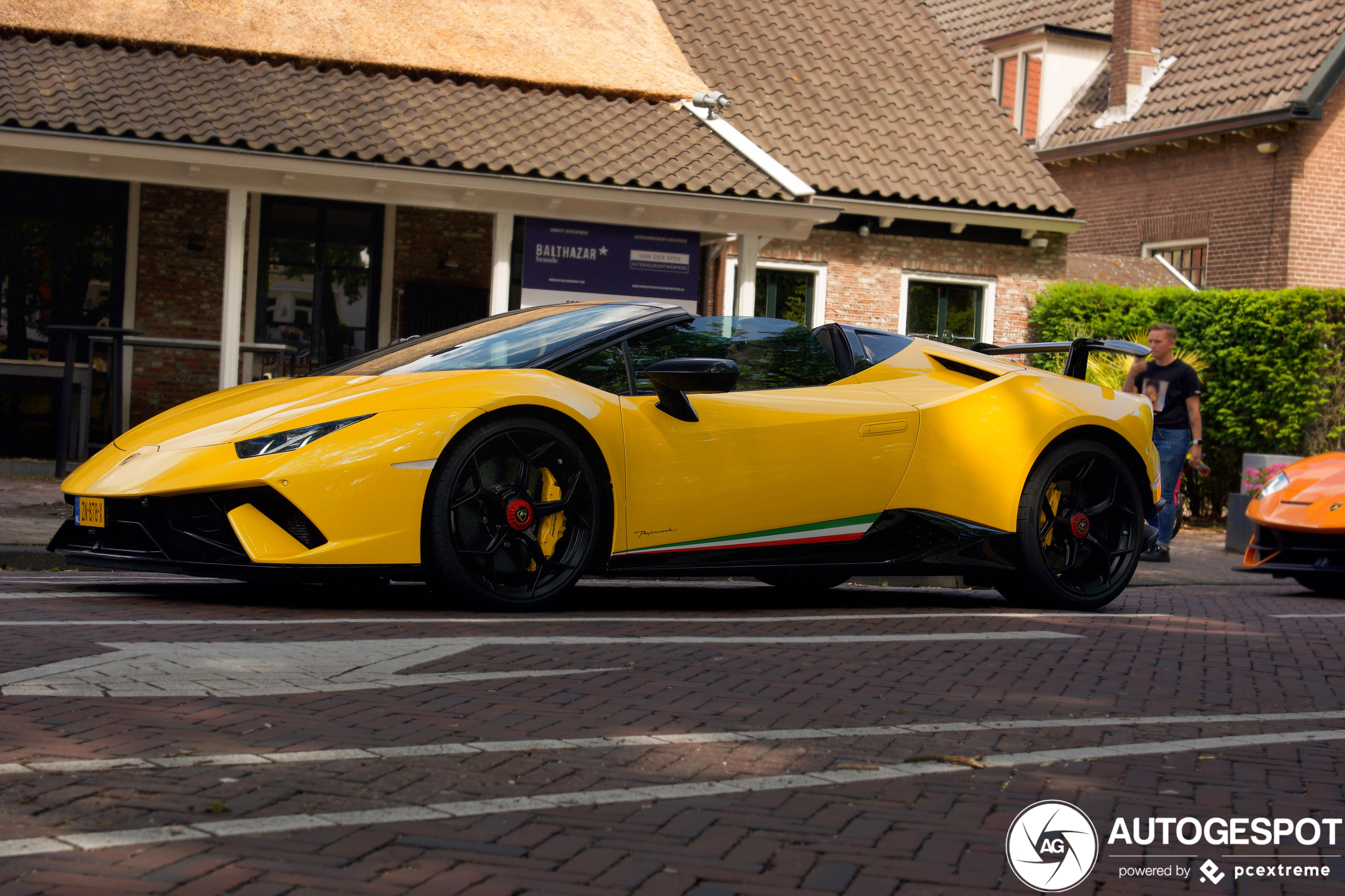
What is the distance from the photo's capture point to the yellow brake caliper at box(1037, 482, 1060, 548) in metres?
7.14

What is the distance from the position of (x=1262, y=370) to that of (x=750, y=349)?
38.9 feet

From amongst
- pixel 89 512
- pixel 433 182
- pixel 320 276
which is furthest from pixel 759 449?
pixel 320 276

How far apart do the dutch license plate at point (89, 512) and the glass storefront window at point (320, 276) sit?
11.2 m

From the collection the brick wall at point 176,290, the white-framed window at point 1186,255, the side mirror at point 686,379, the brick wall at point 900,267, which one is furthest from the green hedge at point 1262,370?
the side mirror at point 686,379

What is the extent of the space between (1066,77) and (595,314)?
22.7 m

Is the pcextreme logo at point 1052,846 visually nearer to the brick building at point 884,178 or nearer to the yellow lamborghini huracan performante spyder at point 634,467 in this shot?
the yellow lamborghini huracan performante spyder at point 634,467

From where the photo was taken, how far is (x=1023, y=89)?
27.5 metres

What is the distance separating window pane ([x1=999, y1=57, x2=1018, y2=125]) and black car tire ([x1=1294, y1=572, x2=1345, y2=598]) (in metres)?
19.0

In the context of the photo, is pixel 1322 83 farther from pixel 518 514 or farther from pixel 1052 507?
pixel 518 514

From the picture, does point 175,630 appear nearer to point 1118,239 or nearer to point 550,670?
point 550,670

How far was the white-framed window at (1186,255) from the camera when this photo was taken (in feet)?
79.9

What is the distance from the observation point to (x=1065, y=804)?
11.2ft

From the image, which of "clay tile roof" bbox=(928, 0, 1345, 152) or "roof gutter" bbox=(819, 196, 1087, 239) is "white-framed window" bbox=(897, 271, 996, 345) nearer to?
"roof gutter" bbox=(819, 196, 1087, 239)

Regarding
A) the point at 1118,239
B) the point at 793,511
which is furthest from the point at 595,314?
the point at 1118,239
